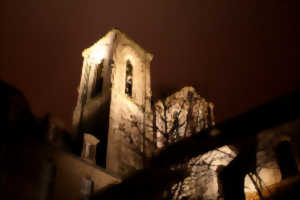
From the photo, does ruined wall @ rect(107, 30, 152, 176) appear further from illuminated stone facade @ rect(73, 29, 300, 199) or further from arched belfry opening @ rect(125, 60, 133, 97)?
arched belfry opening @ rect(125, 60, 133, 97)

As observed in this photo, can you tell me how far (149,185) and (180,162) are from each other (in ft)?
7.90

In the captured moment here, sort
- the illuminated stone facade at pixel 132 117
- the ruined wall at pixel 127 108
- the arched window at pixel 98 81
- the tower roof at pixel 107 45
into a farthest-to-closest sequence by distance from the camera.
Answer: the tower roof at pixel 107 45 → the arched window at pixel 98 81 → the ruined wall at pixel 127 108 → the illuminated stone facade at pixel 132 117

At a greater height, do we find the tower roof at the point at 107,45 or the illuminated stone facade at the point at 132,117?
the tower roof at the point at 107,45

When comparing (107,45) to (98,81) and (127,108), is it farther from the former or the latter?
(127,108)

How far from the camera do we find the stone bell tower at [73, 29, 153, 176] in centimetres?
2552

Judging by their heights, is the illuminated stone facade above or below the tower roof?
below

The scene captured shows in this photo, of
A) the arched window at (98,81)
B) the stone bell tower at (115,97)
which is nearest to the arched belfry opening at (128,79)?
the stone bell tower at (115,97)

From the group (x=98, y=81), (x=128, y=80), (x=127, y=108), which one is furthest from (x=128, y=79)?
(x=127, y=108)

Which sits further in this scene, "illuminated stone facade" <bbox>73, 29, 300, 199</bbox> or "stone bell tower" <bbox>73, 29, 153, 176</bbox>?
"stone bell tower" <bbox>73, 29, 153, 176</bbox>

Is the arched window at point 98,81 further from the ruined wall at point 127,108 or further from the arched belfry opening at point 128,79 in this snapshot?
the arched belfry opening at point 128,79

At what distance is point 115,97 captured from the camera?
1102 inches

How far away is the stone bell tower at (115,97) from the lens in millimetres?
25516

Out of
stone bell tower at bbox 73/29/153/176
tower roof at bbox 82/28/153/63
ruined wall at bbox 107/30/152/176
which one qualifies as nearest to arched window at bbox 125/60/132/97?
stone bell tower at bbox 73/29/153/176

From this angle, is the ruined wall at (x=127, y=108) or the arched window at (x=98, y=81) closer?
the ruined wall at (x=127, y=108)
